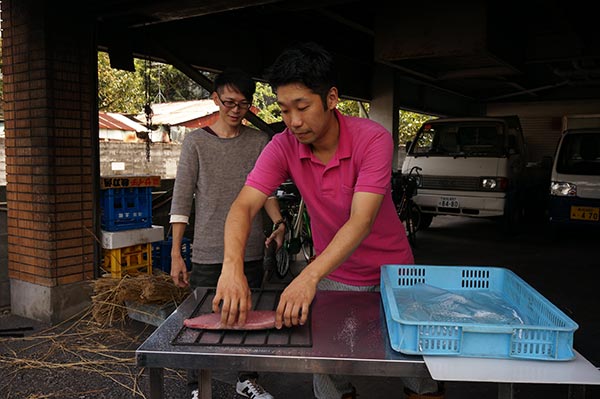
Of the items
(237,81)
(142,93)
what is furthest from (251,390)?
(142,93)

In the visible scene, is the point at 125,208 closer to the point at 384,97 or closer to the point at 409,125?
the point at 384,97

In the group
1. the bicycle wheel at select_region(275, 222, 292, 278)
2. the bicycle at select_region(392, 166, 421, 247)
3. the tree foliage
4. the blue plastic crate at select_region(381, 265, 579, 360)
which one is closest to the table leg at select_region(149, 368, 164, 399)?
the blue plastic crate at select_region(381, 265, 579, 360)

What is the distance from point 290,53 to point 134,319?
3.62m

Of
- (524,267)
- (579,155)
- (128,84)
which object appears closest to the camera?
(524,267)

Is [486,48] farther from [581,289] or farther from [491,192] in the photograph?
[491,192]

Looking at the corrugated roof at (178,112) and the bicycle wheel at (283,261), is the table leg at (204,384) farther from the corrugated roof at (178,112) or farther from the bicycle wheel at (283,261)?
the corrugated roof at (178,112)

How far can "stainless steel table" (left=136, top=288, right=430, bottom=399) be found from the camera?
1.59 meters

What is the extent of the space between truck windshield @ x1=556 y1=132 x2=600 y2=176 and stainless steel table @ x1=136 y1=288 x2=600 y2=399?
7.91m

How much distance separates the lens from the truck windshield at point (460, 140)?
916cm

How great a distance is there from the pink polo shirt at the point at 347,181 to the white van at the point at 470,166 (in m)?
6.99

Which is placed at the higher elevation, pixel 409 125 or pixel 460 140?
pixel 409 125

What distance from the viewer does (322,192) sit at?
223 centimetres

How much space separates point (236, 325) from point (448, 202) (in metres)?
7.97

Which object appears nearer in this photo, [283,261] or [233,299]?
[233,299]
